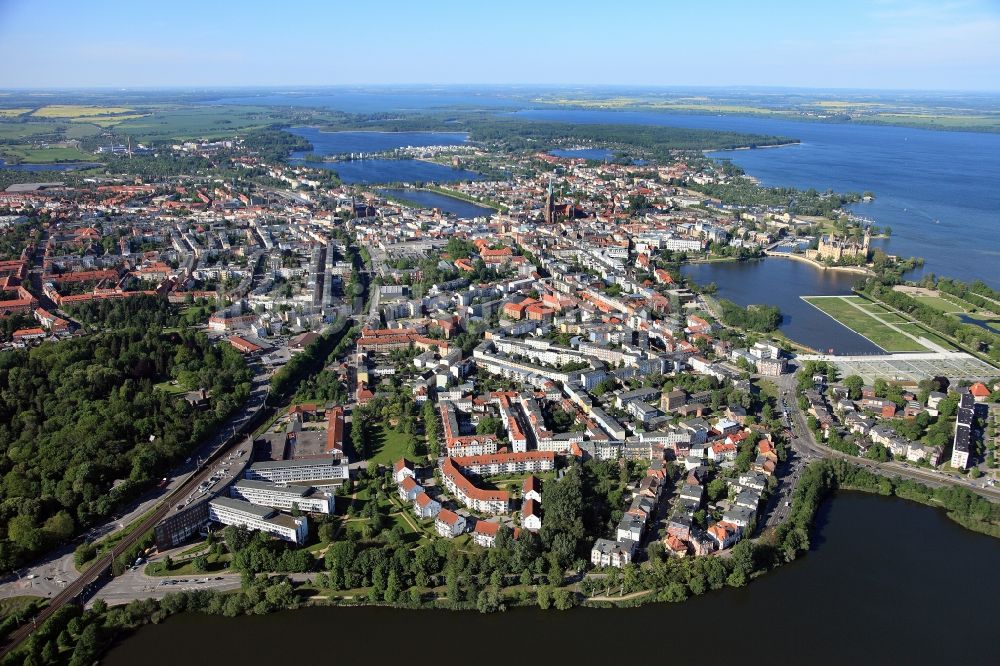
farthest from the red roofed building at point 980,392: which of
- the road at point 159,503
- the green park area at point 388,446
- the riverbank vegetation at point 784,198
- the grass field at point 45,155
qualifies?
the grass field at point 45,155

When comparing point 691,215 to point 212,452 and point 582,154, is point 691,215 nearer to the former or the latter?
point 582,154

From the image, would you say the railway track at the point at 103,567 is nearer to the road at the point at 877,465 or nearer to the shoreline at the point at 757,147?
the road at the point at 877,465

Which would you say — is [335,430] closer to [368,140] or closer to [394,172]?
[394,172]

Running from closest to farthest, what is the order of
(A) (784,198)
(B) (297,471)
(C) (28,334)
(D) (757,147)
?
(B) (297,471) → (C) (28,334) → (A) (784,198) → (D) (757,147)

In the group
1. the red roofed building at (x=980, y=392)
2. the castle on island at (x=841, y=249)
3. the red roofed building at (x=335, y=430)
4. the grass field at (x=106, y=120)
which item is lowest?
the red roofed building at (x=335, y=430)

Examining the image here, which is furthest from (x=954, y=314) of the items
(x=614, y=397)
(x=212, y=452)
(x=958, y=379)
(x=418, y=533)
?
(x=212, y=452)

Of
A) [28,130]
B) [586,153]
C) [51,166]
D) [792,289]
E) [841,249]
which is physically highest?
[28,130]

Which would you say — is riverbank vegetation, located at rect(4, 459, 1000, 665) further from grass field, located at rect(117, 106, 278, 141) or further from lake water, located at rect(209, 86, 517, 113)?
lake water, located at rect(209, 86, 517, 113)

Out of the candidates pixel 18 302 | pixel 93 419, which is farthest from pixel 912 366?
pixel 18 302
